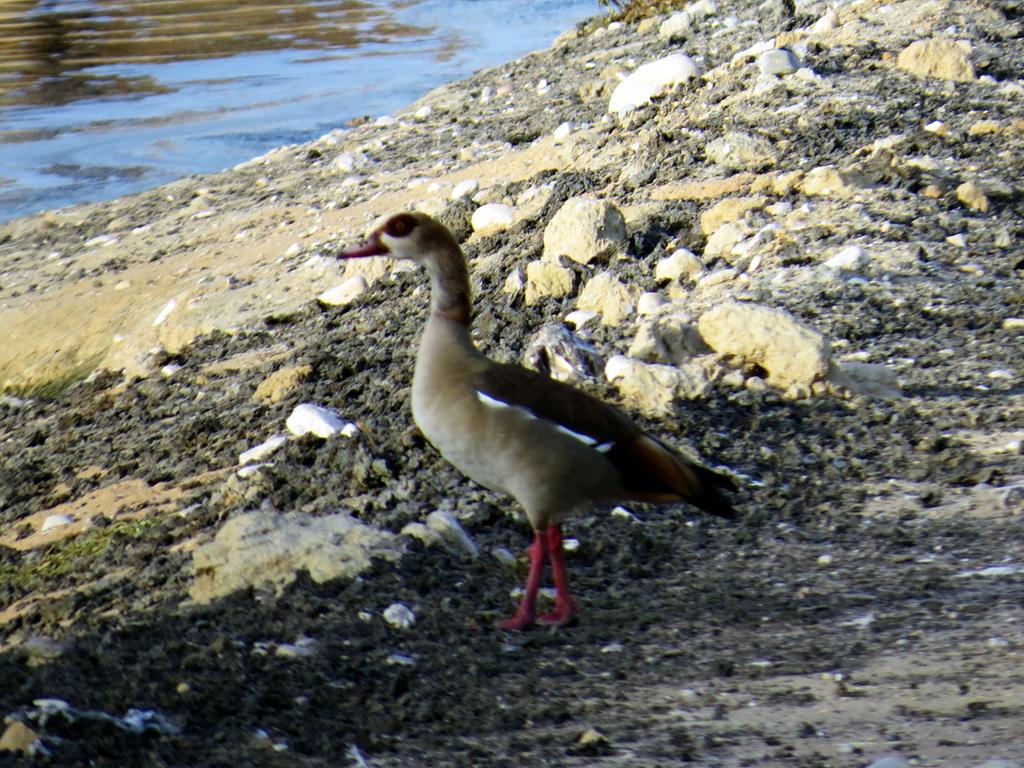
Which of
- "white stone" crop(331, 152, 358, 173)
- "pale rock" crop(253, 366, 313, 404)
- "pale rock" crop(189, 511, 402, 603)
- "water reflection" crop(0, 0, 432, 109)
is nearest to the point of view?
"pale rock" crop(189, 511, 402, 603)

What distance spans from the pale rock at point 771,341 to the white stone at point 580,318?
0.73 meters

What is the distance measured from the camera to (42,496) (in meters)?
6.60

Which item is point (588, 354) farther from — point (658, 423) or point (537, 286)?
point (537, 286)

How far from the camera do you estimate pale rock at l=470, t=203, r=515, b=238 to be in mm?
8570

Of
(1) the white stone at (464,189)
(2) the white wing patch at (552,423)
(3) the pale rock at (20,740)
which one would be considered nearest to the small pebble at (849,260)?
(1) the white stone at (464,189)

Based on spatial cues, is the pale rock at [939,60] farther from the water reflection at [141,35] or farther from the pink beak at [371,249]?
the water reflection at [141,35]

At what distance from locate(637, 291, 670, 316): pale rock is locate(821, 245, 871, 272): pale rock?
A: 0.88 meters

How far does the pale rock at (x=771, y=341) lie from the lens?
20.1ft

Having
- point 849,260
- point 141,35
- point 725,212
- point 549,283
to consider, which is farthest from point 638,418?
point 141,35

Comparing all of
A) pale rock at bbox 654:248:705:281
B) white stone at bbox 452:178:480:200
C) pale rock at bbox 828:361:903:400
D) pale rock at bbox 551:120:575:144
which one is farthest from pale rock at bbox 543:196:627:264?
pale rock at bbox 551:120:575:144

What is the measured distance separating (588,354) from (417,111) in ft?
25.9

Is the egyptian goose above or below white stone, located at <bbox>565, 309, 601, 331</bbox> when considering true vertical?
above

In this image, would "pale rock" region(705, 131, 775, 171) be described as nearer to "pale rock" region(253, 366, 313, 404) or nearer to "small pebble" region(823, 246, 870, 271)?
"small pebble" region(823, 246, 870, 271)

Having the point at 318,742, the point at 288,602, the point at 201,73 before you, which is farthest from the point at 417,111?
the point at 318,742
